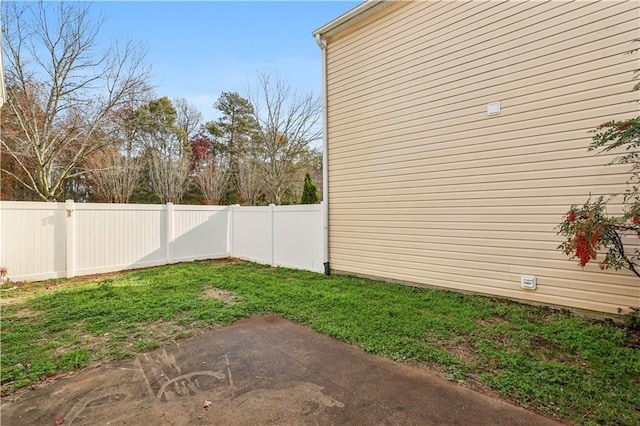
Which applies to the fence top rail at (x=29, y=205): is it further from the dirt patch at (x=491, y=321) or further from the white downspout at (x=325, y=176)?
the dirt patch at (x=491, y=321)

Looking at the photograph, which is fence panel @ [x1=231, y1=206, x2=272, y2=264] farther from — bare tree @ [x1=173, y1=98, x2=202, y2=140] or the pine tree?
bare tree @ [x1=173, y1=98, x2=202, y2=140]

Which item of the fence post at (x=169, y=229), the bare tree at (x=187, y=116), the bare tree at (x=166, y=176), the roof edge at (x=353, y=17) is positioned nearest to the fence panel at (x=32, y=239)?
the fence post at (x=169, y=229)

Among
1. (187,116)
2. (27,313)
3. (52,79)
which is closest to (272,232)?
(27,313)

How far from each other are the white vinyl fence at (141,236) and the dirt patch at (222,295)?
2.04 m

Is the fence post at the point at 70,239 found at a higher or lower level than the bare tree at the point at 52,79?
lower

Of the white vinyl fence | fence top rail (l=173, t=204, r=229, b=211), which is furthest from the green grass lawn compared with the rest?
fence top rail (l=173, t=204, r=229, b=211)

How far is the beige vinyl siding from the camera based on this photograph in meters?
3.42

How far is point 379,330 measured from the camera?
321 cm

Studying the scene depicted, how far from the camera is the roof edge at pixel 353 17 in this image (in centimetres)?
514

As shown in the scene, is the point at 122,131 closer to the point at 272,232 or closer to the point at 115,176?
the point at 115,176

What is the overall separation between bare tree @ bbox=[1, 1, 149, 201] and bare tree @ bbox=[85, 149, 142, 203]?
395cm

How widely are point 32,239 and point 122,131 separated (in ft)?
21.9

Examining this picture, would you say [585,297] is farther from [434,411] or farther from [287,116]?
[287,116]

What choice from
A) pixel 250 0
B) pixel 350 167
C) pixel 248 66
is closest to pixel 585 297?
pixel 350 167
